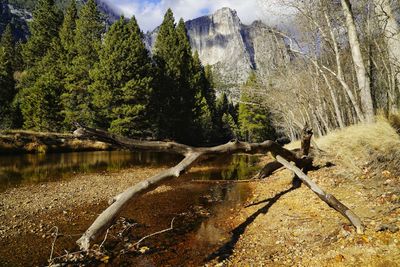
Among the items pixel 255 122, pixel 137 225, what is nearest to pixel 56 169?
pixel 137 225

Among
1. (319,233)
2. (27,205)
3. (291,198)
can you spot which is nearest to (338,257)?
(319,233)

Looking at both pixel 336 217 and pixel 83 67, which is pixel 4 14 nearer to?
pixel 83 67

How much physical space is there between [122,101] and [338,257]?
98.5 ft

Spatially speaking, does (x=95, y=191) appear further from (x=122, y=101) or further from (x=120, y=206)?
(x=122, y=101)

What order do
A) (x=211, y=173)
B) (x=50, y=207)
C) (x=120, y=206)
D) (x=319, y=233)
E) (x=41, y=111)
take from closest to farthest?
(x=120, y=206) → (x=319, y=233) → (x=50, y=207) → (x=211, y=173) → (x=41, y=111)

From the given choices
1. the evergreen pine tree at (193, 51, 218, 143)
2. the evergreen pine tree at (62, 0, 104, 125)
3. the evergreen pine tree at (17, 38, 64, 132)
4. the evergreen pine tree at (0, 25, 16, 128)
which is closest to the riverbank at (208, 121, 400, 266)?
the evergreen pine tree at (62, 0, 104, 125)

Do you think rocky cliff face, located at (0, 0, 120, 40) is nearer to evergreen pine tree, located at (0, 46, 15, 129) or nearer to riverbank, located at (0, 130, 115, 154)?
evergreen pine tree, located at (0, 46, 15, 129)

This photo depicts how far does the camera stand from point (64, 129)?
33.7m

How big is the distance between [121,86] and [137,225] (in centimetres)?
2515

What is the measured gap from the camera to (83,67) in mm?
34031

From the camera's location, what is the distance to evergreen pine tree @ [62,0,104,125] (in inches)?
1294

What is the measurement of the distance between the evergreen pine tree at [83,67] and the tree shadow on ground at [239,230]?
25821 mm

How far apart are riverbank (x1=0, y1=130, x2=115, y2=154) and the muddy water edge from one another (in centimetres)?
1254

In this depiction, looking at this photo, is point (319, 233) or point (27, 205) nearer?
point (319, 233)
